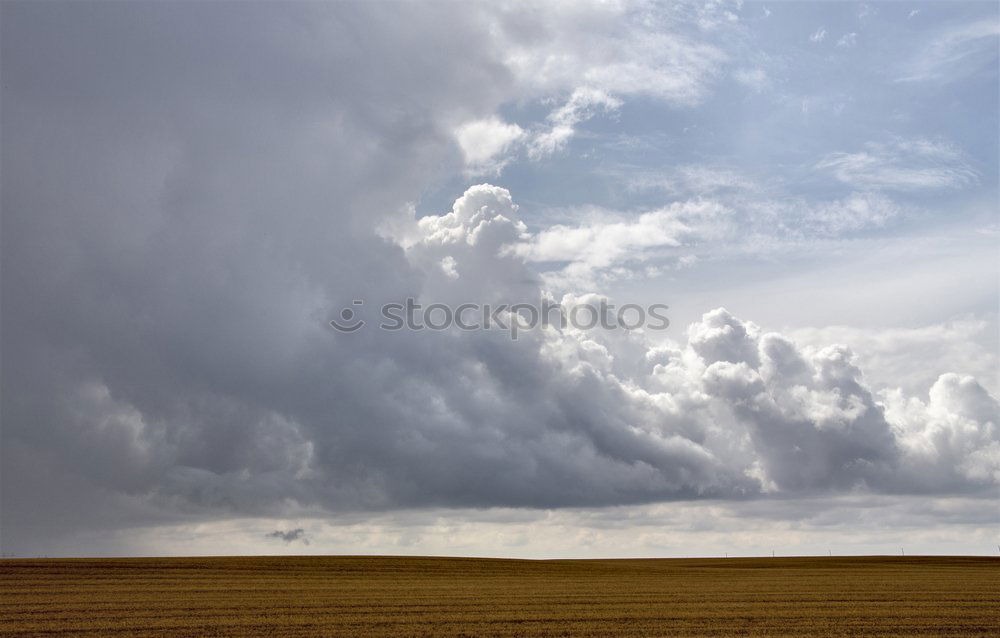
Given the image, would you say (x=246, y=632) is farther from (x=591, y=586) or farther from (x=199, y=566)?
(x=199, y=566)

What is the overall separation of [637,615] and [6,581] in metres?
38.7

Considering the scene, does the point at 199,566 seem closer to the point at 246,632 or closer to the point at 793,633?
the point at 246,632

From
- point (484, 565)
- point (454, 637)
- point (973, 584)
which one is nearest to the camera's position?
point (454, 637)

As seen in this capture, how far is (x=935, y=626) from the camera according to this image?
3422 cm

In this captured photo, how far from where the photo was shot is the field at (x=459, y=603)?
33.2 m

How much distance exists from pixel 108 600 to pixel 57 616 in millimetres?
6735

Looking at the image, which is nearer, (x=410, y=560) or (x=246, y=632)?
(x=246, y=632)

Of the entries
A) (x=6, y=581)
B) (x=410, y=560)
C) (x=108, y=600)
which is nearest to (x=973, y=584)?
(x=410, y=560)

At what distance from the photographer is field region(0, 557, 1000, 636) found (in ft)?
109

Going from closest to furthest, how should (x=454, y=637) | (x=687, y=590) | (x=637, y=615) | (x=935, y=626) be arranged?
1. (x=454, y=637)
2. (x=935, y=626)
3. (x=637, y=615)
4. (x=687, y=590)

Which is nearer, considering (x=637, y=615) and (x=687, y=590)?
(x=637, y=615)

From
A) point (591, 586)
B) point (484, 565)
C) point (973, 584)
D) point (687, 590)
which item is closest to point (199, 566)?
point (484, 565)

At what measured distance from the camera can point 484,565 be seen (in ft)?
266

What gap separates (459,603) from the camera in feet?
137
